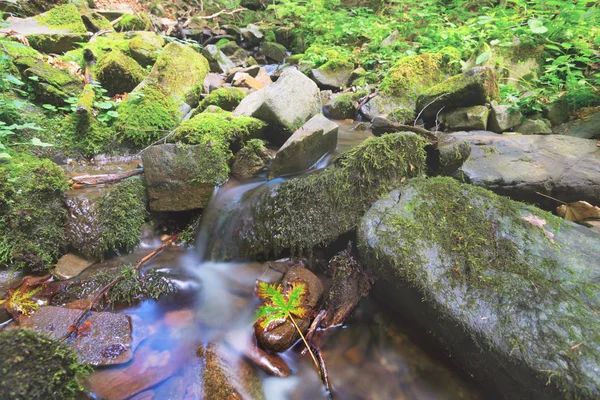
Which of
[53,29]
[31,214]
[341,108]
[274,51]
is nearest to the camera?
[31,214]

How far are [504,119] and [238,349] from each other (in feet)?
16.2

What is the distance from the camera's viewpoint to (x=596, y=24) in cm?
534

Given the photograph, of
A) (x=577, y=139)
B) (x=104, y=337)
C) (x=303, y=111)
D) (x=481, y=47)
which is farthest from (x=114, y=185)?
(x=481, y=47)

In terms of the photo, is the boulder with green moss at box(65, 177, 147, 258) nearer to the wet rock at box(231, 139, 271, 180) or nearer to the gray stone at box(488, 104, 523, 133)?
the wet rock at box(231, 139, 271, 180)

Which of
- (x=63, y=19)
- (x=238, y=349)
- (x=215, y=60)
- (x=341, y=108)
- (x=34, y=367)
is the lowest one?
(x=238, y=349)

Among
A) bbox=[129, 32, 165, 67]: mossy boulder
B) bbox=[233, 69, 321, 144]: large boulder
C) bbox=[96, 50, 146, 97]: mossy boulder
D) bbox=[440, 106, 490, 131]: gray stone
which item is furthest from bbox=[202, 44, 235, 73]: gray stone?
bbox=[440, 106, 490, 131]: gray stone

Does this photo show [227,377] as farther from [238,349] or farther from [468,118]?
[468,118]

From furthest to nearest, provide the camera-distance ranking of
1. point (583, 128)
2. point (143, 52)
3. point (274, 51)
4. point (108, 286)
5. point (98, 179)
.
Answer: point (274, 51) < point (143, 52) < point (583, 128) < point (98, 179) < point (108, 286)

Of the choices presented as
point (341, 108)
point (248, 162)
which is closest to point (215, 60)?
point (341, 108)

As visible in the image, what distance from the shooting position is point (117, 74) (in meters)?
4.79

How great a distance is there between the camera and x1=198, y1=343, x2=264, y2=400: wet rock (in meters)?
1.92

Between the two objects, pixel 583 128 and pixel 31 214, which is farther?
pixel 583 128

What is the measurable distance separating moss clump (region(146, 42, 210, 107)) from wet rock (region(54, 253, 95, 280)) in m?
2.98

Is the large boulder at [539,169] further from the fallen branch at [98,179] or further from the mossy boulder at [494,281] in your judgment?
the fallen branch at [98,179]
